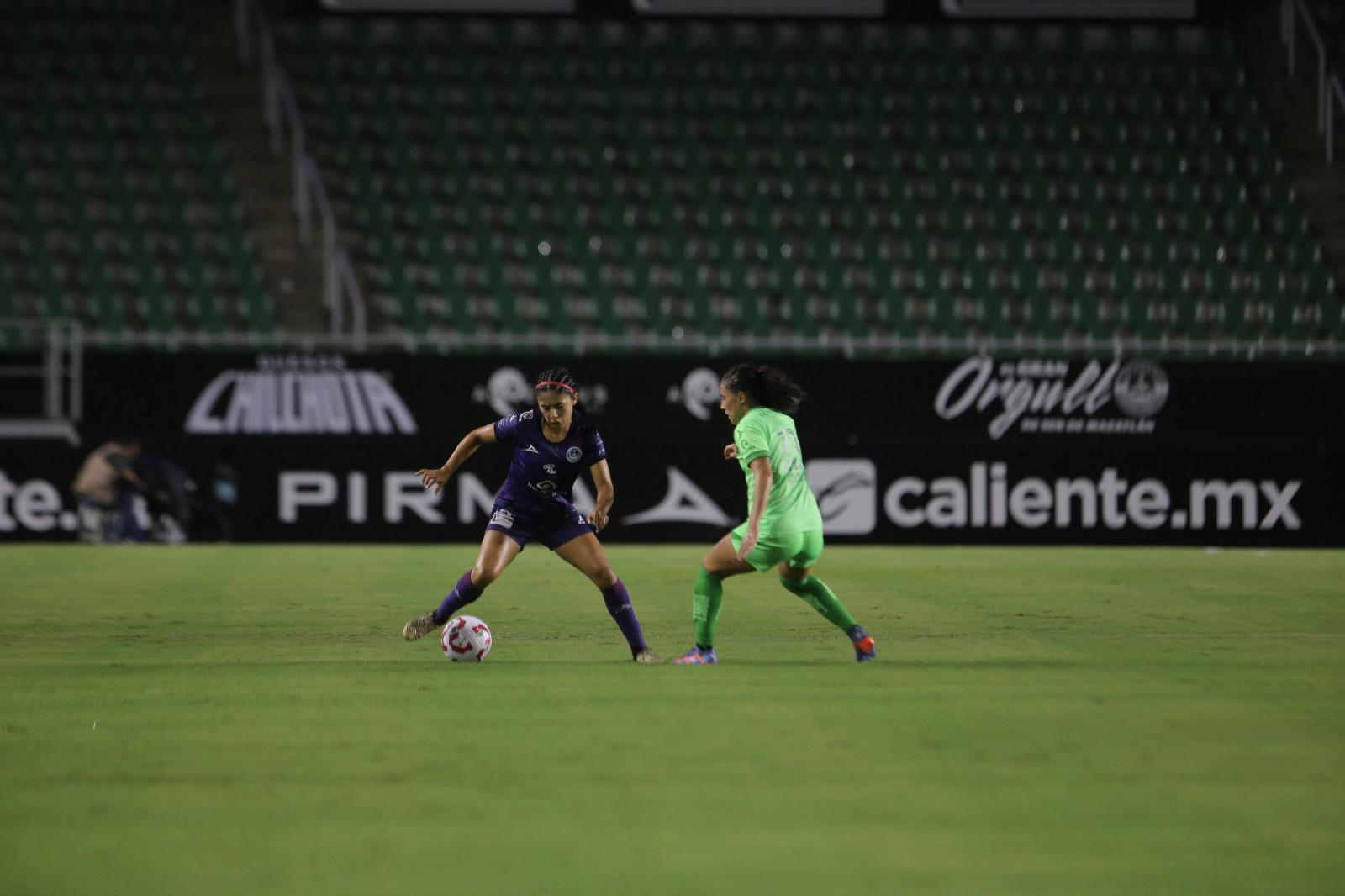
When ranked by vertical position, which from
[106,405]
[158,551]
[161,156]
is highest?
[161,156]

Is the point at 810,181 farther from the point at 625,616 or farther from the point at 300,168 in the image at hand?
the point at 625,616

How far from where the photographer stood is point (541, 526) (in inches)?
404

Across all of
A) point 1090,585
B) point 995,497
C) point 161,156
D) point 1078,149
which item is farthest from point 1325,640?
point 161,156

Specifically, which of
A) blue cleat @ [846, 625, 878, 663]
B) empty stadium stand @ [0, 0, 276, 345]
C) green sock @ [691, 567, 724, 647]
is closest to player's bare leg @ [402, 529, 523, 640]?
green sock @ [691, 567, 724, 647]

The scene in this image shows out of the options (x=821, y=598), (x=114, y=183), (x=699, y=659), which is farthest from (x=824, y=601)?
(x=114, y=183)

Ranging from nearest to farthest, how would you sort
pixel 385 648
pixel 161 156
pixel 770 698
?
pixel 770 698 < pixel 385 648 < pixel 161 156

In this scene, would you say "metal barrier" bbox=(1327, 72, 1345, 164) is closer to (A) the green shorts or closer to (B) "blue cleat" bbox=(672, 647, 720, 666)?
(A) the green shorts

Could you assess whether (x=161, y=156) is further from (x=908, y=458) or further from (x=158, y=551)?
(x=908, y=458)

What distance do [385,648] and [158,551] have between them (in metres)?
11.1

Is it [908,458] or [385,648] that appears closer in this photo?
[385,648]

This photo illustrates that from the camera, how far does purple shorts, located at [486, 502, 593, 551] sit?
10188 mm

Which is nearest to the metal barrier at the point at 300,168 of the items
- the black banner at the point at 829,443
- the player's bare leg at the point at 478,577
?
the black banner at the point at 829,443

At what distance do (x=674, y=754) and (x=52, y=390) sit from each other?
56.7ft

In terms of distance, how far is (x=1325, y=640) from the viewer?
11.2m
